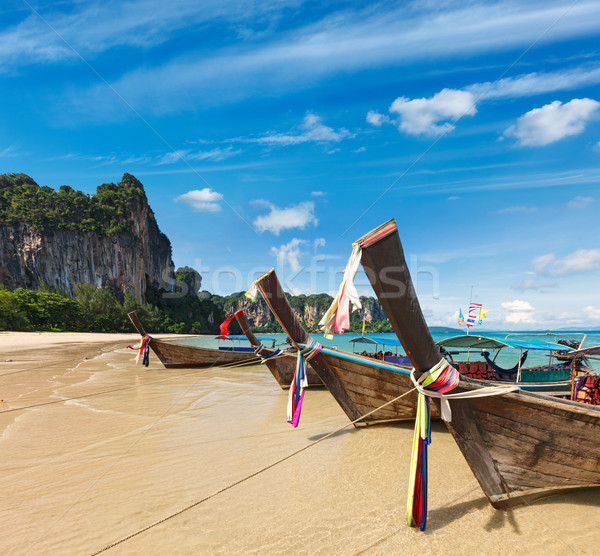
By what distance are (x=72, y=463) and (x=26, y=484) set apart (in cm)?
72

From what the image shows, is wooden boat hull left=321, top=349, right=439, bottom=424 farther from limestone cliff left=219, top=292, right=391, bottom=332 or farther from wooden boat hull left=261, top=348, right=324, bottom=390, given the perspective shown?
limestone cliff left=219, top=292, right=391, bottom=332

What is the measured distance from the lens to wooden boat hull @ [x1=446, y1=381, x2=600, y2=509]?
3.58 metres

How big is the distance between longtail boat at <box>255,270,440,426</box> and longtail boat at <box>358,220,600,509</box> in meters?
2.04

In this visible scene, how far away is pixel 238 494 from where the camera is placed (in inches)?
171

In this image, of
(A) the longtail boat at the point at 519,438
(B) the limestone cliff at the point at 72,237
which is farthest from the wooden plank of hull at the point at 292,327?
(B) the limestone cliff at the point at 72,237

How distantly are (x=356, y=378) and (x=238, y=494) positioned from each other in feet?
9.42

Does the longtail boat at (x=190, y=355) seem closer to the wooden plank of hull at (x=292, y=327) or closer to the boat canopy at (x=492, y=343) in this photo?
the boat canopy at (x=492, y=343)

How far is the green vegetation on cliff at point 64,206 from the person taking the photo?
210 ft

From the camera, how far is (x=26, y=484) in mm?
4473

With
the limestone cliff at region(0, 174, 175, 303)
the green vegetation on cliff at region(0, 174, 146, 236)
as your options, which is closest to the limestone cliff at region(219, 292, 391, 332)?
the limestone cliff at region(0, 174, 175, 303)

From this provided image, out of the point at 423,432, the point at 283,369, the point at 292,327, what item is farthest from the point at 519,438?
the point at 283,369

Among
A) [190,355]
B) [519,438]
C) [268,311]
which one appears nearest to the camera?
[519,438]

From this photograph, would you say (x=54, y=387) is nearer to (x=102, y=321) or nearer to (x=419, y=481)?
(x=419, y=481)

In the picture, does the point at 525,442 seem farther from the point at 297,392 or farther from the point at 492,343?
the point at 492,343
